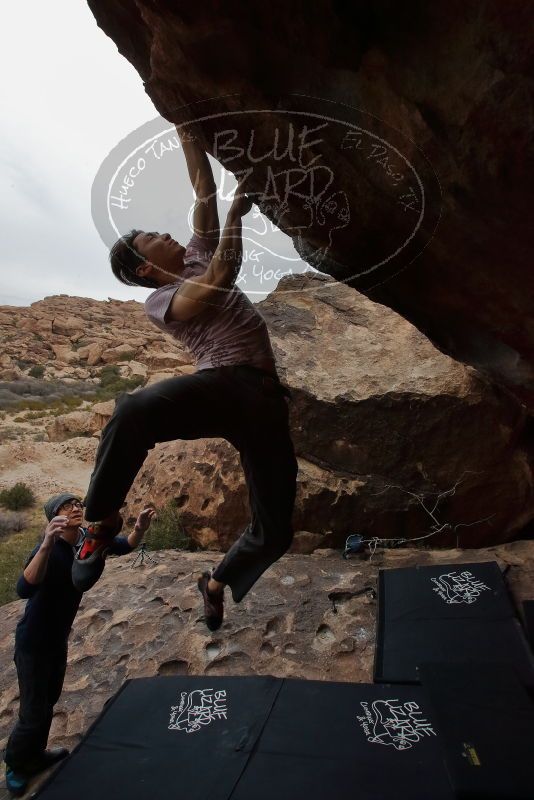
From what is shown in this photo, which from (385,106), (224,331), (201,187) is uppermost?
(385,106)

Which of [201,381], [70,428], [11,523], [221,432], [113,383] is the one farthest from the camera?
[113,383]

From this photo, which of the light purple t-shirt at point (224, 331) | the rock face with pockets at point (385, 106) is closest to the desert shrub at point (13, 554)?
the light purple t-shirt at point (224, 331)

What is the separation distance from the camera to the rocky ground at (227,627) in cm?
290

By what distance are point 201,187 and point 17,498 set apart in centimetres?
1024

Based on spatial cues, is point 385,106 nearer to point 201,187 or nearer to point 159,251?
point 201,187

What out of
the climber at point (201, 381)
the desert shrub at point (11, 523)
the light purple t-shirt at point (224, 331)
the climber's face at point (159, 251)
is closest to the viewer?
the climber at point (201, 381)

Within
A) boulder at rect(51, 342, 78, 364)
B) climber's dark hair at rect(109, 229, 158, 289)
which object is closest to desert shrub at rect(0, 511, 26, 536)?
climber's dark hair at rect(109, 229, 158, 289)

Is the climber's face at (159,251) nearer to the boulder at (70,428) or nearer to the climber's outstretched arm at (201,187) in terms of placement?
the climber's outstretched arm at (201,187)

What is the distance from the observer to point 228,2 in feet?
4.91

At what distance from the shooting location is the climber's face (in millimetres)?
1988

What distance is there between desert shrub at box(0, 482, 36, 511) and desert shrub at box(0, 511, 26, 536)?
524 millimetres

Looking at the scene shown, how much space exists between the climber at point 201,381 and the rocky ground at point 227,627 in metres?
1.04

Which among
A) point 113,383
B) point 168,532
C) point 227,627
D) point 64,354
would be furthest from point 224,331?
point 64,354

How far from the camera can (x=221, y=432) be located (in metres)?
2.27
